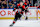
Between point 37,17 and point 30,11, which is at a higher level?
point 30,11

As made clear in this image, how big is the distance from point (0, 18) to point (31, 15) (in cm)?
157

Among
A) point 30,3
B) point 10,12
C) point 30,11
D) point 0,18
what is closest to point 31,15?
point 30,11

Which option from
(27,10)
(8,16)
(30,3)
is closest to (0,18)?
(8,16)

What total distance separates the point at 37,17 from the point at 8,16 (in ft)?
4.79

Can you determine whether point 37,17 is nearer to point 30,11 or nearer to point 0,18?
point 30,11

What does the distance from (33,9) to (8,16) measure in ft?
4.31

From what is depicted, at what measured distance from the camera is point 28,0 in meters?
4.61

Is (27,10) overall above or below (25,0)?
below

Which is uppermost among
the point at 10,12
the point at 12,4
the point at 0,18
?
the point at 12,4

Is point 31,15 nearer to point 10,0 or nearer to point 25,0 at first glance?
A: point 25,0

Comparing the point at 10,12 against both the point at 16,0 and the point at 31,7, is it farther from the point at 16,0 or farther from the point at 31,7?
→ the point at 31,7

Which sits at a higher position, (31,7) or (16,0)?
(16,0)

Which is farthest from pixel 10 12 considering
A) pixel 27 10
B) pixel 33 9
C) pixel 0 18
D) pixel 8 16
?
pixel 33 9

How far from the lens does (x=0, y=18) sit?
4.56m
